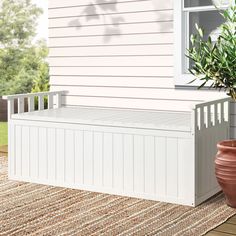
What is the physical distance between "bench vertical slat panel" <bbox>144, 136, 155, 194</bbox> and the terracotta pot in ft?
1.55

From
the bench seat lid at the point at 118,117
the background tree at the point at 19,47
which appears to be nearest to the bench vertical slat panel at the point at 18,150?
the bench seat lid at the point at 118,117

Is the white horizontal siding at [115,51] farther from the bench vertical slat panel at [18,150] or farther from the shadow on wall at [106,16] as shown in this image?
the bench vertical slat panel at [18,150]

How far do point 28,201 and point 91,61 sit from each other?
176cm

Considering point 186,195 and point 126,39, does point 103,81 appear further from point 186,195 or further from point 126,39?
point 186,195

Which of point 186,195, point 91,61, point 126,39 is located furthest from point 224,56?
point 91,61

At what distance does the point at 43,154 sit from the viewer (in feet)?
15.8

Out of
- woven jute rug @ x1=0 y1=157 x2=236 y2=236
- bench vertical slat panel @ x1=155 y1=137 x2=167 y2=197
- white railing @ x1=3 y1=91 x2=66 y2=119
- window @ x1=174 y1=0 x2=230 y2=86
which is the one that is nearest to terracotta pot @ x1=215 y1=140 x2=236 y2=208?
woven jute rug @ x1=0 y1=157 x2=236 y2=236

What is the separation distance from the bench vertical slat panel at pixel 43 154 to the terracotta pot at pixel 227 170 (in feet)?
4.78

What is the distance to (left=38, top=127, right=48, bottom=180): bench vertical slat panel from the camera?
15.7ft

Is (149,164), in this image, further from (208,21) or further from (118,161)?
(208,21)

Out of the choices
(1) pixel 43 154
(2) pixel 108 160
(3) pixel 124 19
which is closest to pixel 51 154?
(1) pixel 43 154

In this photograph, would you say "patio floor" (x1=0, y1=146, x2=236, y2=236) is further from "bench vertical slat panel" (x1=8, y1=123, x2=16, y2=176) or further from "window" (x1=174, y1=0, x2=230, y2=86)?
"bench vertical slat panel" (x1=8, y1=123, x2=16, y2=176)

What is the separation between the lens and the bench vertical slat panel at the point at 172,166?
4191 mm

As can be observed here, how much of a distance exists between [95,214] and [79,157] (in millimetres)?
782
